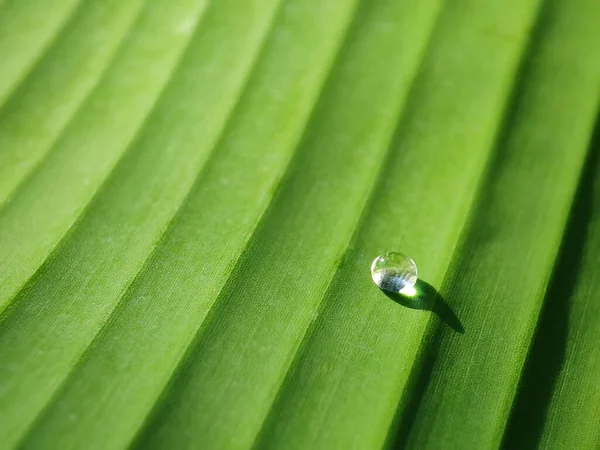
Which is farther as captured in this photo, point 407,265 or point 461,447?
point 407,265

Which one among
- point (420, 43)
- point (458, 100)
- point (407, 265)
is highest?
point (420, 43)

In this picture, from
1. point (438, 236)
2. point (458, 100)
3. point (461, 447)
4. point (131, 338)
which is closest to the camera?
point (461, 447)

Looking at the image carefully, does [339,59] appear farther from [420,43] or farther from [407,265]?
[407,265]

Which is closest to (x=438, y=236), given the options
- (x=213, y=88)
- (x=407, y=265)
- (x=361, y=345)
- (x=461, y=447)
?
(x=407, y=265)

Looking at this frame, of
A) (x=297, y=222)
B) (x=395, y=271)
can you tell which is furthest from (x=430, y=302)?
(x=297, y=222)

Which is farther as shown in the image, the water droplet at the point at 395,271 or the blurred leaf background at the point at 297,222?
the water droplet at the point at 395,271

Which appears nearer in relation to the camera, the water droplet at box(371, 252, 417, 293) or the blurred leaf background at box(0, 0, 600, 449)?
the blurred leaf background at box(0, 0, 600, 449)

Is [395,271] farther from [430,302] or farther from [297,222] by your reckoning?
[297,222]
